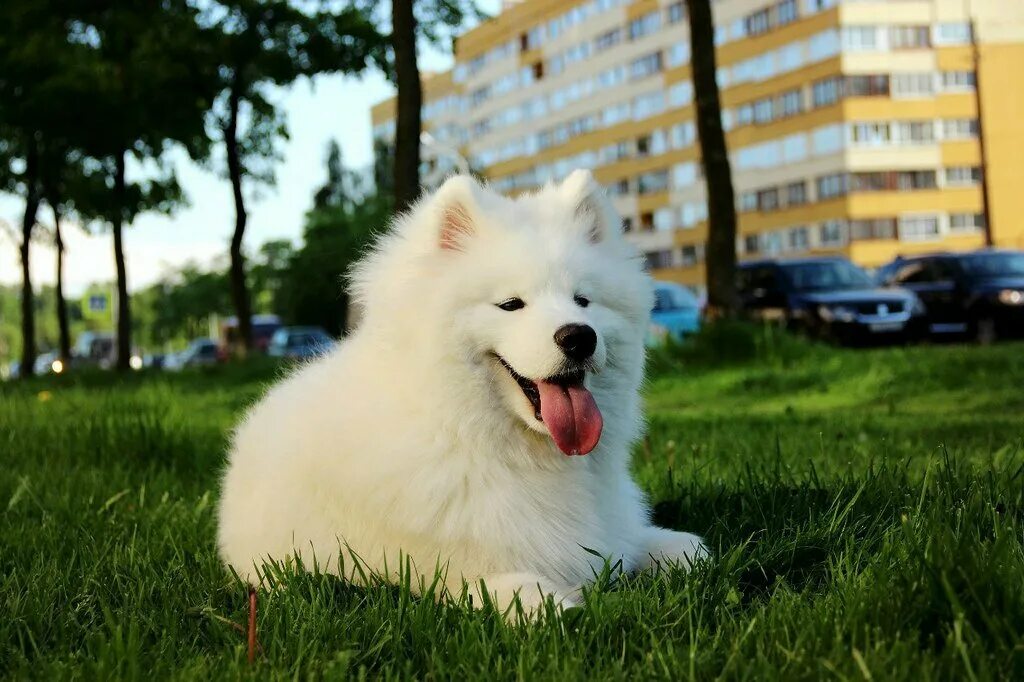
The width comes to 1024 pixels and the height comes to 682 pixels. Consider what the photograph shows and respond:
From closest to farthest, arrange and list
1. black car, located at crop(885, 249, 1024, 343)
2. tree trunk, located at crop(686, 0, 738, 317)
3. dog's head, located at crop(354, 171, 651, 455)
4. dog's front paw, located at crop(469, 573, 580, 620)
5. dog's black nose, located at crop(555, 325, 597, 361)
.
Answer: dog's front paw, located at crop(469, 573, 580, 620)
dog's black nose, located at crop(555, 325, 597, 361)
dog's head, located at crop(354, 171, 651, 455)
tree trunk, located at crop(686, 0, 738, 317)
black car, located at crop(885, 249, 1024, 343)

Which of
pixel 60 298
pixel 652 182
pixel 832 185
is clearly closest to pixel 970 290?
pixel 60 298

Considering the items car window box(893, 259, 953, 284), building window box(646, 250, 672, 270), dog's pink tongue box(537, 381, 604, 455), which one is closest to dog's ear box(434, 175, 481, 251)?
dog's pink tongue box(537, 381, 604, 455)

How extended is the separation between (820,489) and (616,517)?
1266 mm

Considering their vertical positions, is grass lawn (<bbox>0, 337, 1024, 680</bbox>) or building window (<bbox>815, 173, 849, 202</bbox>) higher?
building window (<bbox>815, 173, 849, 202</bbox>)

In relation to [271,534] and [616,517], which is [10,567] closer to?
[271,534]

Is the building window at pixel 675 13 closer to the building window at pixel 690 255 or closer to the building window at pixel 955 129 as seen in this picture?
the building window at pixel 690 255

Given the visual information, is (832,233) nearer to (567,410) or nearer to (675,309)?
(675,309)

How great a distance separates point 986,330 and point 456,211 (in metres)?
20.0

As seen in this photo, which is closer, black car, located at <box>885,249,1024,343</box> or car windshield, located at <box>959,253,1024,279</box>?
black car, located at <box>885,249,1024,343</box>

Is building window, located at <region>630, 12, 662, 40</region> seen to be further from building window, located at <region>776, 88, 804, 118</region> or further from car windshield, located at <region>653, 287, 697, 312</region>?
car windshield, located at <region>653, 287, 697, 312</region>

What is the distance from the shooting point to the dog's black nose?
10.7ft

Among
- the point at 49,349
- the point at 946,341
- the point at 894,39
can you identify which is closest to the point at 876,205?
the point at 894,39

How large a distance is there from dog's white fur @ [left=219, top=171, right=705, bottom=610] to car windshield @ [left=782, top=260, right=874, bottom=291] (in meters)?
18.1

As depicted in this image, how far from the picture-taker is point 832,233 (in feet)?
226
